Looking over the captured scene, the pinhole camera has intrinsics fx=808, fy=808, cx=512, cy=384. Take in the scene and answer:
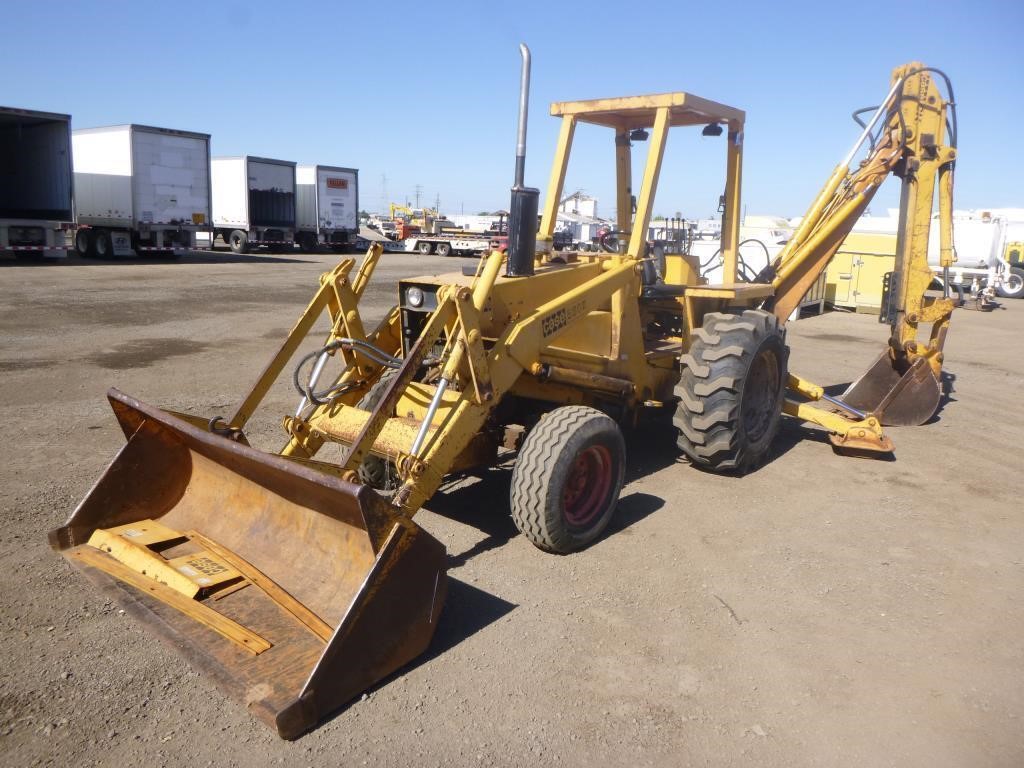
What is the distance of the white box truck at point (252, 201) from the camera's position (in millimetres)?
29203

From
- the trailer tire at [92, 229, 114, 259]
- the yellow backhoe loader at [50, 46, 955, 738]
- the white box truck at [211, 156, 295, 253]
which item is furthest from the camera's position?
the white box truck at [211, 156, 295, 253]

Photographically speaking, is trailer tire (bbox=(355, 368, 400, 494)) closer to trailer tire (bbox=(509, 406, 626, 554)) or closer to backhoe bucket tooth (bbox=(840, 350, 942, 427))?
trailer tire (bbox=(509, 406, 626, 554))

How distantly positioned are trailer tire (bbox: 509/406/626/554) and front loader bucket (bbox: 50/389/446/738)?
3.36 ft

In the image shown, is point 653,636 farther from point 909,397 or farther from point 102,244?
point 102,244

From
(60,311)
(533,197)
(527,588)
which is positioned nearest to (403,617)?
(527,588)

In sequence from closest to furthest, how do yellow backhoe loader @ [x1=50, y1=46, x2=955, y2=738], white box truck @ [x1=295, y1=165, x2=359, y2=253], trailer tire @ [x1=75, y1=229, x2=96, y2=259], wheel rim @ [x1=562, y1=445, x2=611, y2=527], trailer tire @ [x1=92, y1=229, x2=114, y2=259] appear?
1. yellow backhoe loader @ [x1=50, y1=46, x2=955, y2=738]
2. wheel rim @ [x1=562, y1=445, x2=611, y2=527]
3. trailer tire @ [x1=92, y1=229, x2=114, y2=259]
4. trailer tire @ [x1=75, y1=229, x2=96, y2=259]
5. white box truck @ [x1=295, y1=165, x2=359, y2=253]

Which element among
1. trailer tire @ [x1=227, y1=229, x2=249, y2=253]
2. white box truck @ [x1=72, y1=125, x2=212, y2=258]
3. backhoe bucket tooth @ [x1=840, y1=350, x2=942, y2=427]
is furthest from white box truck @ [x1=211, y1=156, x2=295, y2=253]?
backhoe bucket tooth @ [x1=840, y1=350, x2=942, y2=427]

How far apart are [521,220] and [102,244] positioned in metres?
23.7


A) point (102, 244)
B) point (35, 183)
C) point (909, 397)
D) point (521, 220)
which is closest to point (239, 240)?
point (102, 244)

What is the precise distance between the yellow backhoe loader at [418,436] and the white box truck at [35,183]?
19348 mm

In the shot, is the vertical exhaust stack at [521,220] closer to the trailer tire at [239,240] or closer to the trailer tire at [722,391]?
the trailer tire at [722,391]

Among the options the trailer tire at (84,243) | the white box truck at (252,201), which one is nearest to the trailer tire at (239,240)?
the white box truck at (252,201)

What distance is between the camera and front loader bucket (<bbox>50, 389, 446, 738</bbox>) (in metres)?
3.21

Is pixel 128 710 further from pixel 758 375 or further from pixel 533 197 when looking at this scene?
pixel 758 375
